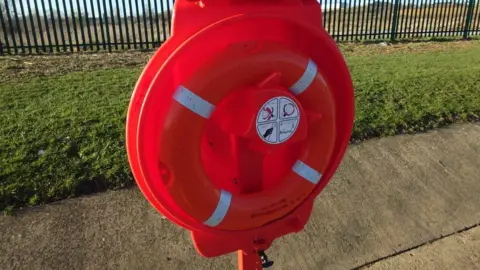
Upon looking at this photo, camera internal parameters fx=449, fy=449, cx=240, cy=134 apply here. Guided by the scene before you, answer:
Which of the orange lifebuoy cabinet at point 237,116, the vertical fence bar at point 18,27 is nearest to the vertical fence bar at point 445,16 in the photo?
the vertical fence bar at point 18,27

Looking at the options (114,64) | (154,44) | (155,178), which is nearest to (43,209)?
(155,178)

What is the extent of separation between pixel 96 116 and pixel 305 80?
2911mm

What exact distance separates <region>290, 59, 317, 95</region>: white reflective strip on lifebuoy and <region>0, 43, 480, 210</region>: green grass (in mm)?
2035

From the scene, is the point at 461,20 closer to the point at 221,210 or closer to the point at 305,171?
the point at 305,171

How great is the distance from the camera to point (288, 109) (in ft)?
4.84

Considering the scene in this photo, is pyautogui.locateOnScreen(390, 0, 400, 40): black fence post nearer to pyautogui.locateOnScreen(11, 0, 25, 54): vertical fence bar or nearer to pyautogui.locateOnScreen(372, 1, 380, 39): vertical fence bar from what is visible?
pyautogui.locateOnScreen(372, 1, 380, 39): vertical fence bar

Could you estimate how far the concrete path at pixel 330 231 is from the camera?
2.68m

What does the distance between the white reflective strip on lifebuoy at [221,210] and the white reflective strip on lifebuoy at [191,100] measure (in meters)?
0.34

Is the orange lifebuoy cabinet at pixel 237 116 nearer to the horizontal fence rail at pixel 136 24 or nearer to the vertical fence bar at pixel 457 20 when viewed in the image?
the horizontal fence rail at pixel 136 24

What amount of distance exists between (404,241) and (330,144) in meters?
1.68

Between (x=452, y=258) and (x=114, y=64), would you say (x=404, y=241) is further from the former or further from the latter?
(x=114, y=64)

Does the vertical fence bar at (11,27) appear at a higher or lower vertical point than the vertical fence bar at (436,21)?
higher

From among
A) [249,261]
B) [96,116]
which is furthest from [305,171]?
[96,116]

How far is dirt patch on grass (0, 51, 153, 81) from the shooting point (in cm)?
561
